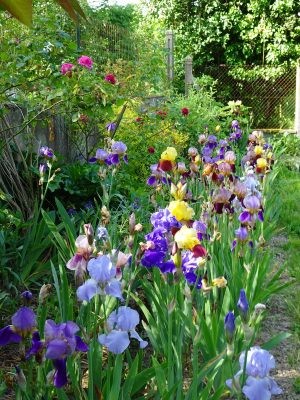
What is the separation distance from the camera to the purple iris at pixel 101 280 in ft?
4.04

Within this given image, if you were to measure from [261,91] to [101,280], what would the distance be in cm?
1053

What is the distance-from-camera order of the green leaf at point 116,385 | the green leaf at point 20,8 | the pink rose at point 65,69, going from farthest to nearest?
the pink rose at point 65,69
the green leaf at point 116,385
the green leaf at point 20,8

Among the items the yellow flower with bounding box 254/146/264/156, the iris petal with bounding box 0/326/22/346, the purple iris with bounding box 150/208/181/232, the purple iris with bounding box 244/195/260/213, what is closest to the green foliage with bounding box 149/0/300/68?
the yellow flower with bounding box 254/146/264/156

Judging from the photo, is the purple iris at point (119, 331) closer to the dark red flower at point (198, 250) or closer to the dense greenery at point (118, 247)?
the dense greenery at point (118, 247)

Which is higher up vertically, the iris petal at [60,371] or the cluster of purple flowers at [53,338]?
the cluster of purple flowers at [53,338]

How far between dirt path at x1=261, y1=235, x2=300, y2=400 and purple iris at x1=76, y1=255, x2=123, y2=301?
1.12 metres

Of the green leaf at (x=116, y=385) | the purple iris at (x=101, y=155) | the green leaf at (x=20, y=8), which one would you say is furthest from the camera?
the purple iris at (x=101, y=155)

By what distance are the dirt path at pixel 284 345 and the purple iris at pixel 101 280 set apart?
3.67ft

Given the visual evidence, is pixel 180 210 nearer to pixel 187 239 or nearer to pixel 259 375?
pixel 187 239

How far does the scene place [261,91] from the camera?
439 inches

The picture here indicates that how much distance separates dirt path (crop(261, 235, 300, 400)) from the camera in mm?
2105

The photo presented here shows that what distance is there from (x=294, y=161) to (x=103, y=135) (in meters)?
4.29

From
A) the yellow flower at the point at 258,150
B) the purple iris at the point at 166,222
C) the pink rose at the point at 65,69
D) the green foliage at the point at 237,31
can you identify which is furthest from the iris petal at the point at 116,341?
the green foliage at the point at 237,31

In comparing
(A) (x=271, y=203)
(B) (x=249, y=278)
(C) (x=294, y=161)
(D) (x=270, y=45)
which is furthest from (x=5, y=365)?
(D) (x=270, y=45)
